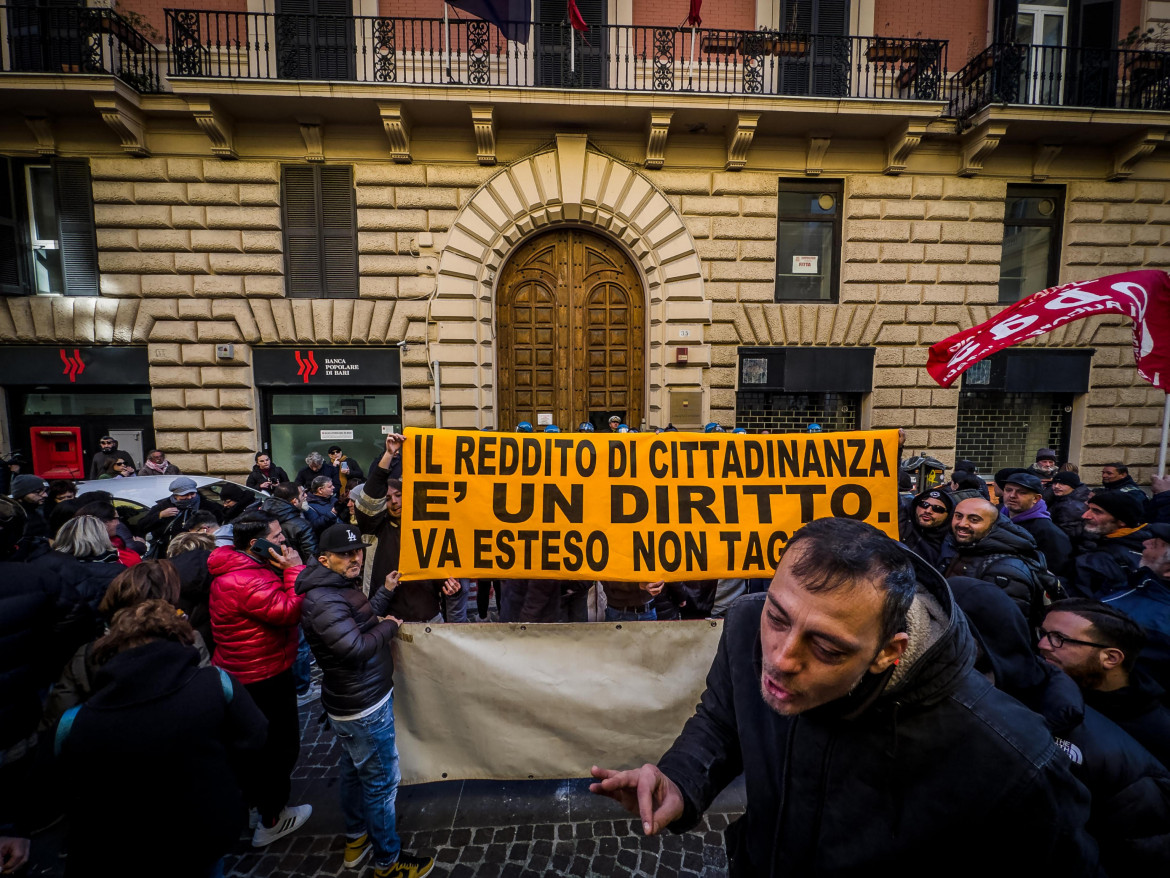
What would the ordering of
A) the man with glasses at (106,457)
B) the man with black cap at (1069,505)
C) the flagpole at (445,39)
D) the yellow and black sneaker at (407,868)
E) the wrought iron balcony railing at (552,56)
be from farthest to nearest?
1. the wrought iron balcony railing at (552,56)
2. the flagpole at (445,39)
3. the man with glasses at (106,457)
4. the man with black cap at (1069,505)
5. the yellow and black sneaker at (407,868)

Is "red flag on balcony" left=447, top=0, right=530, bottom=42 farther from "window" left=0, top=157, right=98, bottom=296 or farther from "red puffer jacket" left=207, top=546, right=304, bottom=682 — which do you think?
"red puffer jacket" left=207, top=546, right=304, bottom=682

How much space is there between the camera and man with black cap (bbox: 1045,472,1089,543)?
510 centimetres

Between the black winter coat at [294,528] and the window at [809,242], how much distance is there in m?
8.97

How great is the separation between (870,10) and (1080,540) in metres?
9.93

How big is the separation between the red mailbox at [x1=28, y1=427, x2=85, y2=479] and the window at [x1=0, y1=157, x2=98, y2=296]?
246cm

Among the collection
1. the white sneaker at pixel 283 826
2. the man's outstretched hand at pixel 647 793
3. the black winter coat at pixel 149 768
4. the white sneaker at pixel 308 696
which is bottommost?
the white sneaker at pixel 308 696

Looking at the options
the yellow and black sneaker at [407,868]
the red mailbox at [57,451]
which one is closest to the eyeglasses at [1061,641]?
the yellow and black sneaker at [407,868]

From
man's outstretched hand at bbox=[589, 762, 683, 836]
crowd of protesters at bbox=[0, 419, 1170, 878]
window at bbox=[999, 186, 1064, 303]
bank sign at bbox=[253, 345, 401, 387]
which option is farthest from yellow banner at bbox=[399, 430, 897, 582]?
A: window at bbox=[999, 186, 1064, 303]

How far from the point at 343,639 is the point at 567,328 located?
8044 millimetres

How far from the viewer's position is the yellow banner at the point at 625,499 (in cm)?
322

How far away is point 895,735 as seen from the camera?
1.18 m

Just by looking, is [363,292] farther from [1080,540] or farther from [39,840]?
[1080,540]

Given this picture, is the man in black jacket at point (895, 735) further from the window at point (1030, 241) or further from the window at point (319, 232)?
the window at point (1030, 241)

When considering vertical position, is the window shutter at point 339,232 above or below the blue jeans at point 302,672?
above
